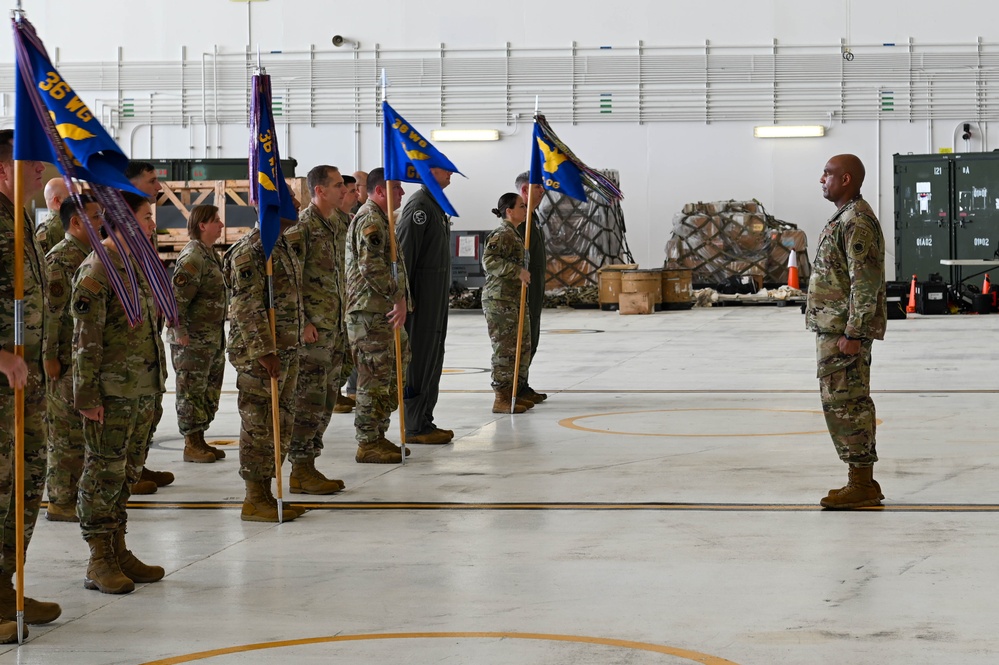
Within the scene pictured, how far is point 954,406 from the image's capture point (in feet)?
39.0

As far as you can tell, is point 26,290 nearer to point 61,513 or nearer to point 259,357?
point 259,357

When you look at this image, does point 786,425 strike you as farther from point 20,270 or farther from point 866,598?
point 20,270

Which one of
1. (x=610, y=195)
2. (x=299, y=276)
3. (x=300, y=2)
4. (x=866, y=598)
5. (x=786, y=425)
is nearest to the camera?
(x=866, y=598)

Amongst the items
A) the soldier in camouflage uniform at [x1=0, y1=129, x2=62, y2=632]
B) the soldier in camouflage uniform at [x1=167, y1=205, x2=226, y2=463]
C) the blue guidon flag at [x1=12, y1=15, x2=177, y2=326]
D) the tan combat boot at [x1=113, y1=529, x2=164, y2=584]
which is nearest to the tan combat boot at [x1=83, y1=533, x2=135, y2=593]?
the tan combat boot at [x1=113, y1=529, x2=164, y2=584]

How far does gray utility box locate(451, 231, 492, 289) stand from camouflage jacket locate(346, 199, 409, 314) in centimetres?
1901

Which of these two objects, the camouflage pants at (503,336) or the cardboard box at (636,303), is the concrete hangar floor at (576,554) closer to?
the camouflage pants at (503,336)

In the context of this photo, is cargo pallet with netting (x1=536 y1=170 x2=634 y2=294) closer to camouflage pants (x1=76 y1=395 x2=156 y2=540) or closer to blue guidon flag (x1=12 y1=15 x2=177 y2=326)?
camouflage pants (x1=76 y1=395 x2=156 y2=540)

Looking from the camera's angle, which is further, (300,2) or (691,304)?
(300,2)

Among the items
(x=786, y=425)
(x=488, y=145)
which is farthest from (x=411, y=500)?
(x=488, y=145)

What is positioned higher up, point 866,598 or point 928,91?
A: point 928,91

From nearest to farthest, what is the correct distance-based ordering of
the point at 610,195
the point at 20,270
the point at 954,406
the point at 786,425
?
the point at 20,270 < the point at 786,425 < the point at 954,406 < the point at 610,195

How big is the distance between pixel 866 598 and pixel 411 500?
3.09 metres

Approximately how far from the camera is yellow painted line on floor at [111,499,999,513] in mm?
7414

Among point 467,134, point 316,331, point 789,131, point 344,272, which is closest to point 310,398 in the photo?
point 316,331
